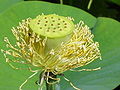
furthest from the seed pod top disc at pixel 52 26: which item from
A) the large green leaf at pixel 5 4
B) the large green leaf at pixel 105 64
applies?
the large green leaf at pixel 5 4

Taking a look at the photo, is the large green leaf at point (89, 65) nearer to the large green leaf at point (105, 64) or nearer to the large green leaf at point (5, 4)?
the large green leaf at point (105, 64)

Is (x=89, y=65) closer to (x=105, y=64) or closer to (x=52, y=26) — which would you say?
(x=105, y=64)

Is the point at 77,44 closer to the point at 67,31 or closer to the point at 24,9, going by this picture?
the point at 67,31

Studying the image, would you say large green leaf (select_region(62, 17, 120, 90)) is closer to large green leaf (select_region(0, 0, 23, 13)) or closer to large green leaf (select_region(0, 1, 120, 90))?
large green leaf (select_region(0, 1, 120, 90))

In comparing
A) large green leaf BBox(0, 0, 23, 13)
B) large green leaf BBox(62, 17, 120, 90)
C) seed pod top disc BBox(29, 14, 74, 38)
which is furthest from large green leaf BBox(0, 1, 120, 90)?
seed pod top disc BBox(29, 14, 74, 38)

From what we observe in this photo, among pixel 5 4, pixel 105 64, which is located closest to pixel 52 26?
pixel 105 64

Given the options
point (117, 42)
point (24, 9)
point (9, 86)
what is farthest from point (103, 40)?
point (9, 86)
